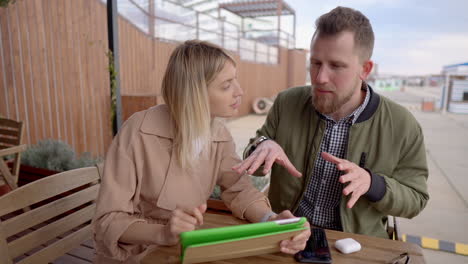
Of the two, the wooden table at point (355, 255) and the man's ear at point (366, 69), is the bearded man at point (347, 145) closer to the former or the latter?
the man's ear at point (366, 69)

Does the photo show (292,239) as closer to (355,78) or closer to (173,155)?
(173,155)

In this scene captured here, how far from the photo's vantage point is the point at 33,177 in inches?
120

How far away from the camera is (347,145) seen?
149cm

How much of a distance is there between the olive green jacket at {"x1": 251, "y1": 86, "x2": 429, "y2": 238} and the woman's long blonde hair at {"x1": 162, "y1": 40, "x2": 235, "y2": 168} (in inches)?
23.4

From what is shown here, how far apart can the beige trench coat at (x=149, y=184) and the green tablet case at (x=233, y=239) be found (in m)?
0.37

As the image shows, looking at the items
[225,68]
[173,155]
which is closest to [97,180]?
[173,155]

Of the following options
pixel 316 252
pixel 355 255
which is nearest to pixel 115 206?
pixel 316 252

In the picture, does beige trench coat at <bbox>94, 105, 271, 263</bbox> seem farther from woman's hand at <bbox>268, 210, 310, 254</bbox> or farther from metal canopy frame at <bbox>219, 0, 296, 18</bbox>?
metal canopy frame at <bbox>219, 0, 296, 18</bbox>

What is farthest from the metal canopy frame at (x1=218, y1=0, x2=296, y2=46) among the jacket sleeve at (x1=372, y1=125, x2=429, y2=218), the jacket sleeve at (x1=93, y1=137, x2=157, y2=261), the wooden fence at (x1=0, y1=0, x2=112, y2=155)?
the jacket sleeve at (x1=93, y1=137, x2=157, y2=261)

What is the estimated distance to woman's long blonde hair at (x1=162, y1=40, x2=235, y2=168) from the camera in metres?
1.22

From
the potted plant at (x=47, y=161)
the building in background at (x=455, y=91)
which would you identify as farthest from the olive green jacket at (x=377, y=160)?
the building in background at (x=455, y=91)

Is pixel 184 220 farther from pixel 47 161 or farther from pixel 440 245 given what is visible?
pixel 47 161

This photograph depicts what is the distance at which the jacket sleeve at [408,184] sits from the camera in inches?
51.1

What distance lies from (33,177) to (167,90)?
2474 millimetres
